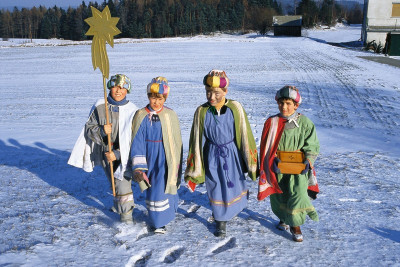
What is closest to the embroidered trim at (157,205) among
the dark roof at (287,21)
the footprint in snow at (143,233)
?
the footprint in snow at (143,233)

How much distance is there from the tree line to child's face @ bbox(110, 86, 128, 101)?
205ft

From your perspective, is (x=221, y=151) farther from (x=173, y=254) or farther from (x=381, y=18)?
(x=381, y=18)

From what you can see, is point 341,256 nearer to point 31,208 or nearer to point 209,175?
point 209,175

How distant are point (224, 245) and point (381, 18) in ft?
113

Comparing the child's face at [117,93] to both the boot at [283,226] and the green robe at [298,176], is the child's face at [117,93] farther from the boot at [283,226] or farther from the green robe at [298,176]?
the boot at [283,226]

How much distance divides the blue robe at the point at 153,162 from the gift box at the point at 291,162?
1.14 m

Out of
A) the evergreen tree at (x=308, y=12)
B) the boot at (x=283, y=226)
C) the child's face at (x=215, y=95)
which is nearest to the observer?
the child's face at (x=215, y=95)

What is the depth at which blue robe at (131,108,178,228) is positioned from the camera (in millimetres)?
3568

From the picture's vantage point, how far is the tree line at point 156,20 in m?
67.7

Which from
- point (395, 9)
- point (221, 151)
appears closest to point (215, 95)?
point (221, 151)

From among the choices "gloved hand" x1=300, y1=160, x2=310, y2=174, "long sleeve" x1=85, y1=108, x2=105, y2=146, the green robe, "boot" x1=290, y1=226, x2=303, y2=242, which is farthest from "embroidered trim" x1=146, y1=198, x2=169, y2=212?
"gloved hand" x1=300, y1=160, x2=310, y2=174

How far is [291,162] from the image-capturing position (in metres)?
3.38

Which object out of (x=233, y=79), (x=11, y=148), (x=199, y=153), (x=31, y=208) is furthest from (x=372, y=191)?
(x=233, y=79)

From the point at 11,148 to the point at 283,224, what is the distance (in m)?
5.28
